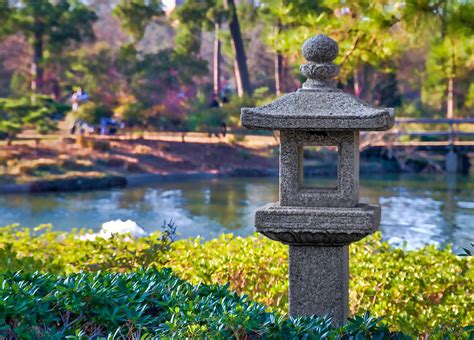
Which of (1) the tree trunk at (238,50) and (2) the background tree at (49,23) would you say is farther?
(1) the tree trunk at (238,50)

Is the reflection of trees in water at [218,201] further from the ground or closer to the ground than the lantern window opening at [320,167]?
closer to the ground

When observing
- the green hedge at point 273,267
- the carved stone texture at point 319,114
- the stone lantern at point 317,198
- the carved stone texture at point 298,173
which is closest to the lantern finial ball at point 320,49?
the stone lantern at point 317,198

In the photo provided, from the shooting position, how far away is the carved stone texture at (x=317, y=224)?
17.0 ft

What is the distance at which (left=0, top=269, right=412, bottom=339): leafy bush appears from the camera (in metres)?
3.81

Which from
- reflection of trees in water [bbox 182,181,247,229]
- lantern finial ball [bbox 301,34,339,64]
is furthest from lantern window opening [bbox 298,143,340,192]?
lantern finial ball [bbox 301,34,339,64]

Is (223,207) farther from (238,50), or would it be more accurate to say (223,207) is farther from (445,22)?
(238,50)

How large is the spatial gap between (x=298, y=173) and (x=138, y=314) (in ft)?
5.80

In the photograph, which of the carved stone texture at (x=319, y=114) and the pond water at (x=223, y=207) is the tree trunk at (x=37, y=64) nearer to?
the pond water at (x=223, y=207)

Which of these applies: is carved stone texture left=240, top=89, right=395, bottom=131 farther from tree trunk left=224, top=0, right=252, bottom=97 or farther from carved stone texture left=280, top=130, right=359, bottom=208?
tree trunk left=224, top=0, right=252, bottom=97

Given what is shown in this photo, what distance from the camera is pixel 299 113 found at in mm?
5176

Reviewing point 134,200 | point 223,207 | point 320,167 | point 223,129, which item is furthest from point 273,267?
point 223,129

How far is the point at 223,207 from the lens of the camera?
66.6 ft

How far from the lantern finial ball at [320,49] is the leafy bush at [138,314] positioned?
68.8 inches

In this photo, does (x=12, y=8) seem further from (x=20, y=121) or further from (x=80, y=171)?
(x=80, y=171)
